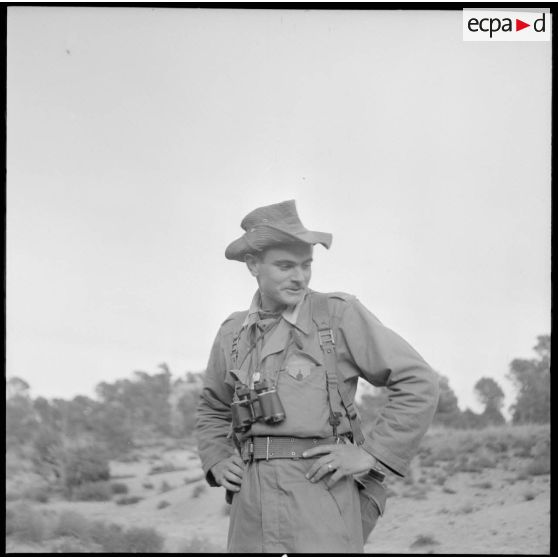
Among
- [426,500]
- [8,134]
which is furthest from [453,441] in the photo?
[8,134]

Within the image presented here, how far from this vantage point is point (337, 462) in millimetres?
3043

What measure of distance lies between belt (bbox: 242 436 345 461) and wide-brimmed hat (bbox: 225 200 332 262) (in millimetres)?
845

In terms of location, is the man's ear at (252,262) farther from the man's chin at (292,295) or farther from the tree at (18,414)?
the tree at (18,414)

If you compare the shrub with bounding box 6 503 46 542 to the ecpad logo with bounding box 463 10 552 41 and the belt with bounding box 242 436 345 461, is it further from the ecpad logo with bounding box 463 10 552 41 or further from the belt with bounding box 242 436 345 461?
the ecpad logo with bounding box 463 10 552 41

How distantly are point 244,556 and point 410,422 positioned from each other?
0.92 metres

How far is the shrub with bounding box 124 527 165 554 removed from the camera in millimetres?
4938

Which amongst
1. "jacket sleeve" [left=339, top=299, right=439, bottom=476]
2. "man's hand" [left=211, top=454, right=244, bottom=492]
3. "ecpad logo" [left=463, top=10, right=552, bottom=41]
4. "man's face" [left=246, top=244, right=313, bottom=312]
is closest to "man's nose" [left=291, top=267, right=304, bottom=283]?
"man's face" [left=246, top=244, right=313, bottom=312]

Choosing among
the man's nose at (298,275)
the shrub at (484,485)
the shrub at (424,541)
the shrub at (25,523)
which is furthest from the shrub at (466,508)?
the shrub at (25,523)

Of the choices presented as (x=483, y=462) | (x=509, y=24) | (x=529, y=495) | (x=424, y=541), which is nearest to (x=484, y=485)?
(x=483, y=462)

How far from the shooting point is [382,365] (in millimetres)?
3090

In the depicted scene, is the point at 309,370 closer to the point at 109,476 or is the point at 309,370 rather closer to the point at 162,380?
the point at 162,380

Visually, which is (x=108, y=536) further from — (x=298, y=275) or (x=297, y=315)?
(x=298, y=275)

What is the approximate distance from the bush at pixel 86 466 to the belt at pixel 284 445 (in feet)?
7.86

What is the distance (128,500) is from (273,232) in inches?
107
